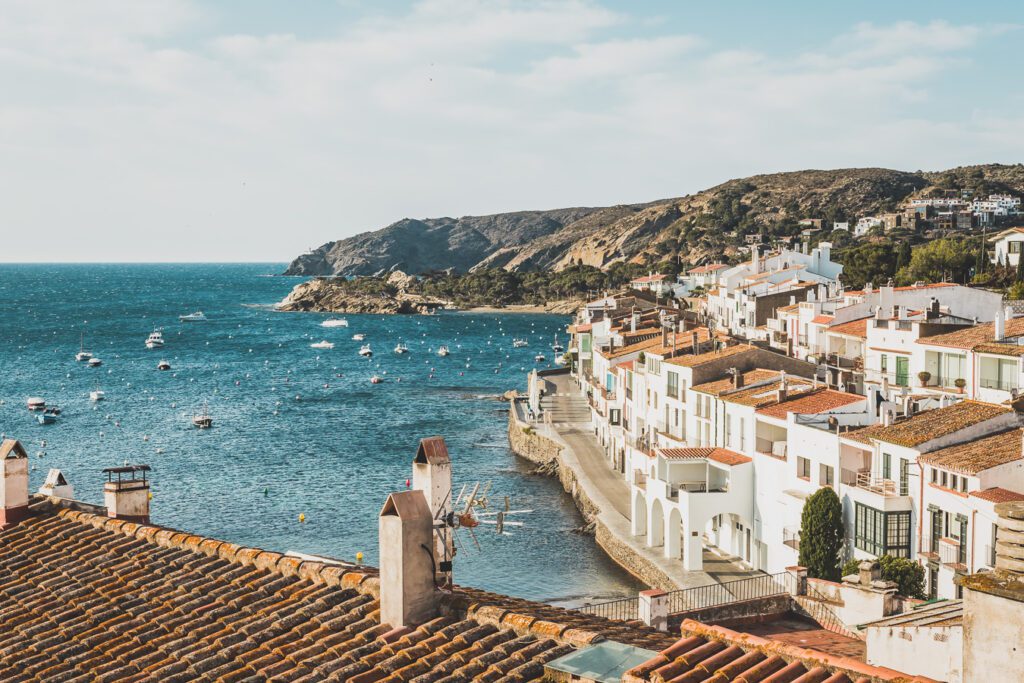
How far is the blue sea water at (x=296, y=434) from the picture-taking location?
152ft

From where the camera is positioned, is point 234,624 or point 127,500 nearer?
point 234,624

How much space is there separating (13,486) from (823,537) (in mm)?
25201

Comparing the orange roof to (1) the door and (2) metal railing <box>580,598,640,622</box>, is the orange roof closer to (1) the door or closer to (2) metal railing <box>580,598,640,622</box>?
(2) metal railing <box>580,598,640,622</box>

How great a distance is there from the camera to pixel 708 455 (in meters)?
40.7

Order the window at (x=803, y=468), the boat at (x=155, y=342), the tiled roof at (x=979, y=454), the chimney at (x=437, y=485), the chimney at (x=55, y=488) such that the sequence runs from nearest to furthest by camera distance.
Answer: the chimney at (x=437, y=485), the chimney at (x=55, y=488), the tiled roof at (x=979, y=454), the window at (x=803, y=468), the boat at (x=155, y=342)

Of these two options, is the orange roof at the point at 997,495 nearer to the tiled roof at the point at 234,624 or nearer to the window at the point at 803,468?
the window at the point at 803,468

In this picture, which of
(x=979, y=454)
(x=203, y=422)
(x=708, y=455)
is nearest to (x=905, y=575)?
(x=979, y=454)

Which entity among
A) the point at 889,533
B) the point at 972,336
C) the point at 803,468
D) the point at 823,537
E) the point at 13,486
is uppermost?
the point at 13,486

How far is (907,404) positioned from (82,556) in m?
30.3

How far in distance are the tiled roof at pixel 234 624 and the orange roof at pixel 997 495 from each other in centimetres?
2014

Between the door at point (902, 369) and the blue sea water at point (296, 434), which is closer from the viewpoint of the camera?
the blue sea water at point (296, 434)

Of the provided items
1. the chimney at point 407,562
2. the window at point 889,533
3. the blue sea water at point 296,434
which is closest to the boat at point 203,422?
the blue sea water at point 296,434

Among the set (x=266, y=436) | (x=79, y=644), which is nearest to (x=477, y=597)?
(x=79, y=644)

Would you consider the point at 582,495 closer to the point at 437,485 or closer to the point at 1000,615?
the point at 437,485
